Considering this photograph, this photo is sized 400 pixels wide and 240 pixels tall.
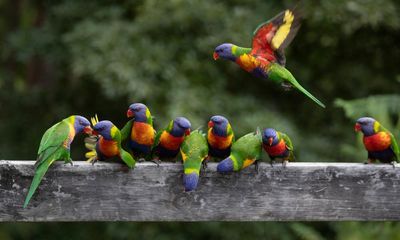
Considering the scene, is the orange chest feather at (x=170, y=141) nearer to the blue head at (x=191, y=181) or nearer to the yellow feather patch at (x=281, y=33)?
the blue head at (x=191, y=181)

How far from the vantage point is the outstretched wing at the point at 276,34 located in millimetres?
2014

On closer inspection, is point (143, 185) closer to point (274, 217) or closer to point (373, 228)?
point (274, 217)

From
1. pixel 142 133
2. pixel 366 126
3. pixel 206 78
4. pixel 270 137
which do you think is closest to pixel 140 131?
pixel 142 133

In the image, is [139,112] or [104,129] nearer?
[104,129]

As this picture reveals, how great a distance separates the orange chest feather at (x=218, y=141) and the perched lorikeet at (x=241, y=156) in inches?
1.7

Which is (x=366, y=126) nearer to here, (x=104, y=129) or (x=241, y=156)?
(x=241, y=156)

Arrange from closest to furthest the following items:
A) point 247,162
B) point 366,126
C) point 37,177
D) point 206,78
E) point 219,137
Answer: point 37,177 → point 247,162 → point 219,137 → point 366,126 → point 206,78

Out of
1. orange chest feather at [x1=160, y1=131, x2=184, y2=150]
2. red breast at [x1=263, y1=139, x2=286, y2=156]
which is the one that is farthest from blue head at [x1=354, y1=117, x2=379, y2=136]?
orange chest feather at [x1=160, y1=131, x2=184, y2=150]

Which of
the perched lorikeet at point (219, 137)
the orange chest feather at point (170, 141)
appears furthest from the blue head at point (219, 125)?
the orange chest feather at point (170, 141)

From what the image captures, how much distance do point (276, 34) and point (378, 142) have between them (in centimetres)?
64

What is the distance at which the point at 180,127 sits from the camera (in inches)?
83.5

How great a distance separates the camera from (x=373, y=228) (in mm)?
4566

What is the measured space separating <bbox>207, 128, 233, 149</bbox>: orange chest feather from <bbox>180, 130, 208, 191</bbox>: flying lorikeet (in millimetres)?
24

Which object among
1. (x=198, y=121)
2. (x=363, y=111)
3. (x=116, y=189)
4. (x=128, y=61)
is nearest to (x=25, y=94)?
(x=128, y=61)
